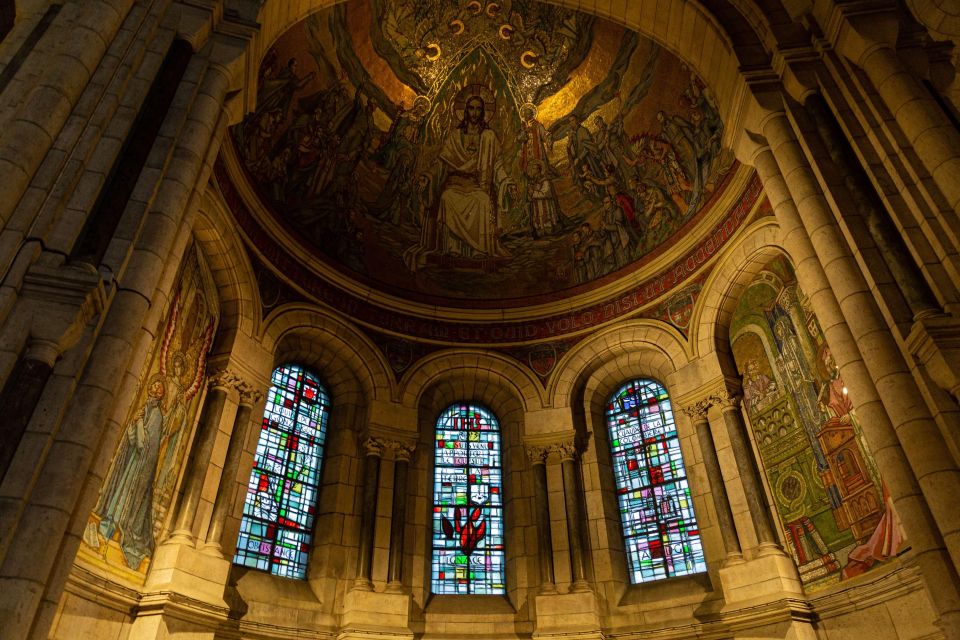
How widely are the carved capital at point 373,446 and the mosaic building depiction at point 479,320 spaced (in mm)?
40

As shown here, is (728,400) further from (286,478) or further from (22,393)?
(22,393)

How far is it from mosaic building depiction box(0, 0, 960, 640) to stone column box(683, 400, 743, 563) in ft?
0.21

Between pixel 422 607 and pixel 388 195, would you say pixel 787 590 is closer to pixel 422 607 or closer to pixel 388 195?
pixel 422 607

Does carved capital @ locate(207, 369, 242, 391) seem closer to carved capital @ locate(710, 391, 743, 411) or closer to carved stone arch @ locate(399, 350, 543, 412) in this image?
carved stone arch @ locate(399, 350, 543, 412)

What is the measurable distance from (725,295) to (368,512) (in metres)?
7.16

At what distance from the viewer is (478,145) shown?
14852 millimetres

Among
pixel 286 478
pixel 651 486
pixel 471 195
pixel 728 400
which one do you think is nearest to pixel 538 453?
pixel 651 486

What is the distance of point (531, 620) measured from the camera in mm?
10961

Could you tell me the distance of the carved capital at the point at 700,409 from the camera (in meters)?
11.2

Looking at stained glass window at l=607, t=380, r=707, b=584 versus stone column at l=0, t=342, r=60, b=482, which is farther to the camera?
stained glass window at l=607, t=380, r=707, b=584

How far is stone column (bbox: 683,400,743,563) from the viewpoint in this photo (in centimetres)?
1012

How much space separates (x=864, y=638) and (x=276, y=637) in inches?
304

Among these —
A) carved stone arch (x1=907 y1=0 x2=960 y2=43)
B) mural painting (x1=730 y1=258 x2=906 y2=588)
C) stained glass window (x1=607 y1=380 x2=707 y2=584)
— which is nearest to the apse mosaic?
mural painting (x1=730 y1=258 x2=906 y2=588)

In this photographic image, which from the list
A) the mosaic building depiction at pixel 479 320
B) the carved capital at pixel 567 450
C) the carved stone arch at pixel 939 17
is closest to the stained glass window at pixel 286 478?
the mosaic building depiction at pixel 479 320
